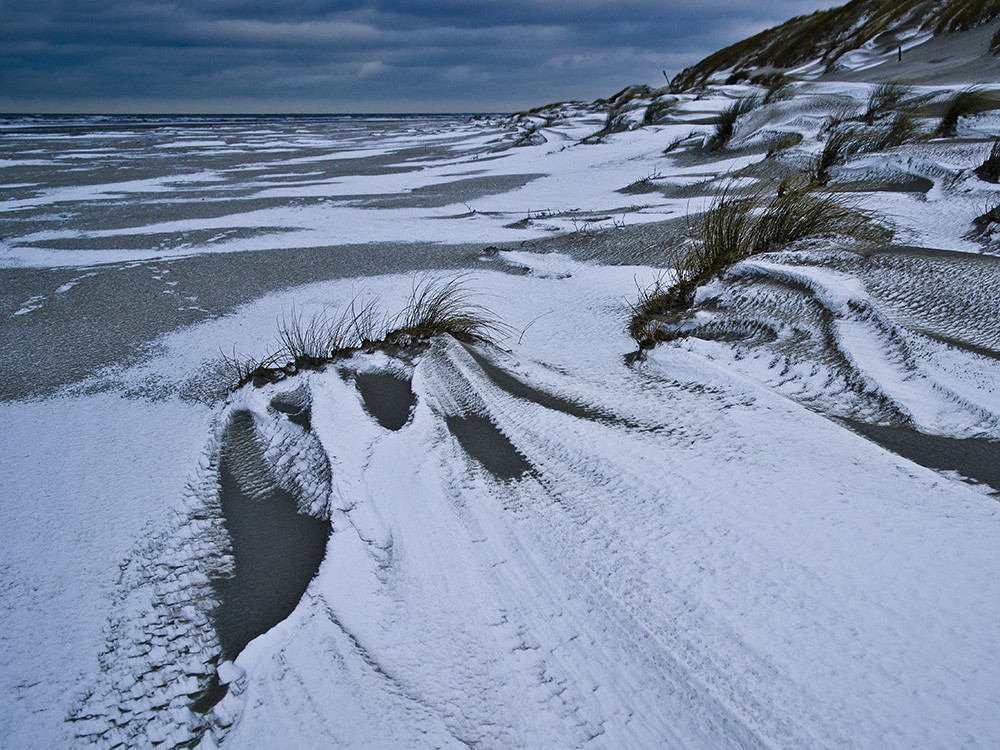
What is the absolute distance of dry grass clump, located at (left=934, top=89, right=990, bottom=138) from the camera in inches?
151

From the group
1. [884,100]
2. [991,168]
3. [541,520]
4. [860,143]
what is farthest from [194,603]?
[884,100]

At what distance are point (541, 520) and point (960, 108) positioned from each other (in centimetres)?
464

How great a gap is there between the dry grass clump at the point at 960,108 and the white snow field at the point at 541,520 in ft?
5.13

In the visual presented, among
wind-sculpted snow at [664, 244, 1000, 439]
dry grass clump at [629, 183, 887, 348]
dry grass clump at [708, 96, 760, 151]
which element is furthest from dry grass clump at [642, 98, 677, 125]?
wind-sculpted snow at [664, 244, 1000, 439]

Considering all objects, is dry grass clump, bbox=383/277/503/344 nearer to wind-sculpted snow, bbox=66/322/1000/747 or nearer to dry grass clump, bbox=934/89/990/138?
wind-sculpted snow, bbox=66/322/1000/747

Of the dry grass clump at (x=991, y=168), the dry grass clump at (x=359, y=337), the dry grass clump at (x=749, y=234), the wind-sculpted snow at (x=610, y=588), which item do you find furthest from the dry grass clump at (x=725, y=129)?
the wind-sculpted snow at (x=610, y=588)

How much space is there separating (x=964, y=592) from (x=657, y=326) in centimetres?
124

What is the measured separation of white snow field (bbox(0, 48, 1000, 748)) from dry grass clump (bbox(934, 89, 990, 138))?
1563mm

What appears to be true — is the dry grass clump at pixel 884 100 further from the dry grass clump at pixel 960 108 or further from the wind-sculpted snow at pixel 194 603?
the wind-sculpted snow at pixel 194 603

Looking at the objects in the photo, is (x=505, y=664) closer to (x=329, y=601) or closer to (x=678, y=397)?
(x=329, y=601)

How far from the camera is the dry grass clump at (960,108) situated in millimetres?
3844

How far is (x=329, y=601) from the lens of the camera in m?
1.02

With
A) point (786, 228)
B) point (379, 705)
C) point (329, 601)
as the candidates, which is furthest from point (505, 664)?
point (786, 228)

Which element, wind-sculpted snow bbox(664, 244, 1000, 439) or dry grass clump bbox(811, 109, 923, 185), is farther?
dry grass clump bbox(811, 109, 923, 185)
